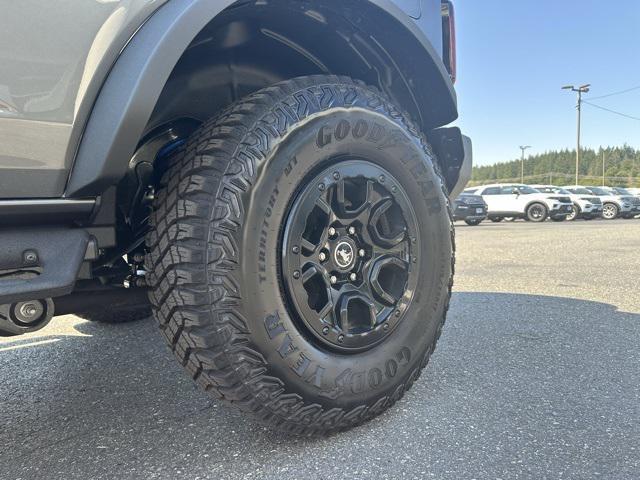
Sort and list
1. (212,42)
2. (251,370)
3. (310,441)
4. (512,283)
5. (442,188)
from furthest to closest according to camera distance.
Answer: (512,283)
(442,188)
(212,42)
(310,441)
(251,370)

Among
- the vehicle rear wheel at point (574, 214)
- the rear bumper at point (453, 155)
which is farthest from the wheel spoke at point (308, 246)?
the vehicle rear wheel at point (574, 214)


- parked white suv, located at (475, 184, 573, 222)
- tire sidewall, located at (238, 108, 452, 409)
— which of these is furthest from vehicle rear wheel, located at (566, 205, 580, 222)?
tire sidewall, located at (238, 108, 452, 409)

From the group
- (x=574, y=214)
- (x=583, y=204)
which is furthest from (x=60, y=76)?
(x=583, y=204)

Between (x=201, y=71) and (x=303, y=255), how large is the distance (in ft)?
2.71

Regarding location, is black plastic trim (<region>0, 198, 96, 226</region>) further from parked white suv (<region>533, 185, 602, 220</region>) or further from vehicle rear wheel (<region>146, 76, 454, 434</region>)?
parked white suv (<region>533, 185, 602, 220</region>)

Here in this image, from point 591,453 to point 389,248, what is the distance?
89 cm

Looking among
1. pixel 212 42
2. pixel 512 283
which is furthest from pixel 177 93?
pixel 512 283

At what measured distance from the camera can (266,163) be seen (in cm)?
148

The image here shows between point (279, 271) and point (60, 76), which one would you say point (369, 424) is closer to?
point (279, 271)

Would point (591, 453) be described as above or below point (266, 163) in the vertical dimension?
below

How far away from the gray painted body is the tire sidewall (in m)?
0.43

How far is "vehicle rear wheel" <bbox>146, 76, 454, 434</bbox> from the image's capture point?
1.41 m

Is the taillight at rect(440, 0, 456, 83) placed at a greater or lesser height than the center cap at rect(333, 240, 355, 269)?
greater

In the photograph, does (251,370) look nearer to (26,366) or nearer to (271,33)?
(271,33)
